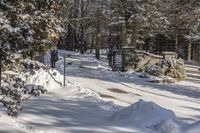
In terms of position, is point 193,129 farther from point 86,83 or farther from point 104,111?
point 86,83

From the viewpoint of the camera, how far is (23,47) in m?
8.38

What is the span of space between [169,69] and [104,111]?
16.3 metres

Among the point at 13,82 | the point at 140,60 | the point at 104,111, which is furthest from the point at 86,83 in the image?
the point at 13,82

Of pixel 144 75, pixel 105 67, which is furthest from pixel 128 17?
pixel 144 75

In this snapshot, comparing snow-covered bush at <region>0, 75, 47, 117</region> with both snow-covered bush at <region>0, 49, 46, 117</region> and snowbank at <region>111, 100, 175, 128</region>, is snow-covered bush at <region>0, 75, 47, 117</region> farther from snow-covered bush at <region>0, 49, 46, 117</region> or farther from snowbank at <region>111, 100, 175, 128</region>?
snowbank at <region>111, 100, 175, 128</region>

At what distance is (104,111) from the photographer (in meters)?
14.0

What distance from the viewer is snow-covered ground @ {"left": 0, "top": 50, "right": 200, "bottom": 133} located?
1101cm

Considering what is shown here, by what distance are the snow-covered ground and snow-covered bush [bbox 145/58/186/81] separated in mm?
4165

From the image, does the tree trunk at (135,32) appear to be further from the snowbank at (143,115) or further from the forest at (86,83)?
the snowbank at (143,115)

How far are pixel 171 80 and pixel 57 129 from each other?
18.6m

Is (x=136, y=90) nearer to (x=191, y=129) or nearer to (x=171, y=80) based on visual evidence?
(x=171, y=80)

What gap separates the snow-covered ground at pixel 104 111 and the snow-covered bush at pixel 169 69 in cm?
417

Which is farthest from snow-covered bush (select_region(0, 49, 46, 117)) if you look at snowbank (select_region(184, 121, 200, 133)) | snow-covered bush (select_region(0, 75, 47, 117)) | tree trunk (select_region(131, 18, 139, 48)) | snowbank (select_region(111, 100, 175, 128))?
tree trunk (select_region(131, 18, 139, 48))

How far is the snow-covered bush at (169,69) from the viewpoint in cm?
2962
